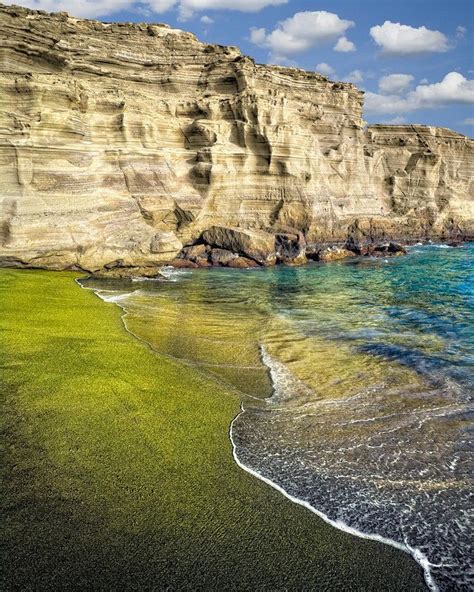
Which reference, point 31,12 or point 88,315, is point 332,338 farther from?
point 31,12

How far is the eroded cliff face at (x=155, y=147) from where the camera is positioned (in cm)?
2964

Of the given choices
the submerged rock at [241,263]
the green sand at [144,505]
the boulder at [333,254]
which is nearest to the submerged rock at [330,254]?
the boulder at [333,254]

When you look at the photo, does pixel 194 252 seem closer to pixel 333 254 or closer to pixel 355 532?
pixel 333 254

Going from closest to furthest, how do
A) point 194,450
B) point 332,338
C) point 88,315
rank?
point 194,450
point 332,338
point 88,315

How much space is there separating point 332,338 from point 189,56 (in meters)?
37.1

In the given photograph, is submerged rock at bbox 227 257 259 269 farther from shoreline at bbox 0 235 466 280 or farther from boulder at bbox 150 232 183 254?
boulder at bbox 150 232 183 254

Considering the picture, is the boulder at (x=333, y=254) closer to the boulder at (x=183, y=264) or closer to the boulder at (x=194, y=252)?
the boulder at (x=194, y=252)

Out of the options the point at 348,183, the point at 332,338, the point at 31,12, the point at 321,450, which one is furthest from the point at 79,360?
the point at 348,183

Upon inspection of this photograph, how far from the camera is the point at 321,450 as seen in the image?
7.73 meters

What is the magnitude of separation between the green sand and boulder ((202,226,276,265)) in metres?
28.7

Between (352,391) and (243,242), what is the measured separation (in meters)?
28.3

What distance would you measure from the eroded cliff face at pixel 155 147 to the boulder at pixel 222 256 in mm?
2626

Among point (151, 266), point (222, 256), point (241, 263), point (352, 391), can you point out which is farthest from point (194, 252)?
point (352, 391)

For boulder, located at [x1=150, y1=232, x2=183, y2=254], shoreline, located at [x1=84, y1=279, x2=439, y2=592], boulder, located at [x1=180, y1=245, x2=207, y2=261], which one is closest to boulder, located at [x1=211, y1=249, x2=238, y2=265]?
boulder, located at [x1=180, y1=245, x2=207, y2=261]
